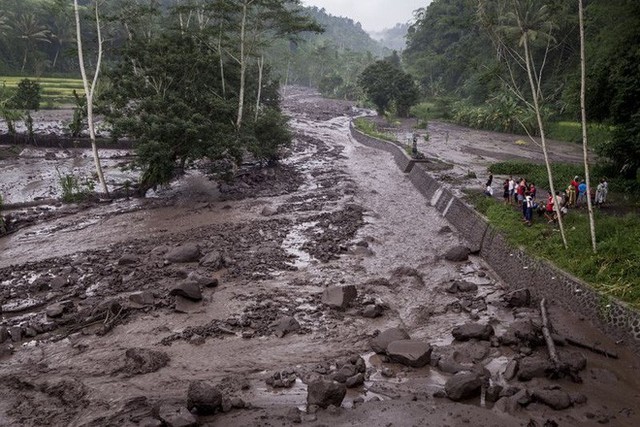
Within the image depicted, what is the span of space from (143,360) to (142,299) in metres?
3.26

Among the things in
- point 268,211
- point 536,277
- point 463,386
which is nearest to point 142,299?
point 463,386

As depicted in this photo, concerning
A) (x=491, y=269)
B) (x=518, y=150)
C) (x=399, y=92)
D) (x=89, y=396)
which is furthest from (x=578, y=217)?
(x=399, y=92)

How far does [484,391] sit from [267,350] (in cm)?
519

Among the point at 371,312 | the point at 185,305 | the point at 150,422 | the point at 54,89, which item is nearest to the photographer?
the point at 150,422

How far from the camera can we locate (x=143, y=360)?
38.1 feet

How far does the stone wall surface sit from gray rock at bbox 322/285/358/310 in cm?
571

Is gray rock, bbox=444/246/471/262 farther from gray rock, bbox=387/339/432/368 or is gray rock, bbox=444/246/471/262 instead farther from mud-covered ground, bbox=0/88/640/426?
gray rock, bbox=387/339/432/368

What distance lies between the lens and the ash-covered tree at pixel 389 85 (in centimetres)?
6388

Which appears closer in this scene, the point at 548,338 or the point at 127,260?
the point at 548,338

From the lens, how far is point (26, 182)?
30.8m

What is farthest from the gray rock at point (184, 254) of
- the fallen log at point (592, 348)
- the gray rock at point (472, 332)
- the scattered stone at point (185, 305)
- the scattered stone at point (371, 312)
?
the fallen log at point (592, 348)

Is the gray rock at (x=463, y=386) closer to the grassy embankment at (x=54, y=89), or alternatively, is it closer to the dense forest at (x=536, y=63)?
the dense forest at (x=536, y=63)

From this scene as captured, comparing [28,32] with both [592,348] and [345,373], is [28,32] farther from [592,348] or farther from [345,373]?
[592,348]

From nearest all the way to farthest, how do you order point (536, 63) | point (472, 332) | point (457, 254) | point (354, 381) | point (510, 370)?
point (354, 381), point (510, 370), point (472, 332), point (457, 254), point (536, 63)
